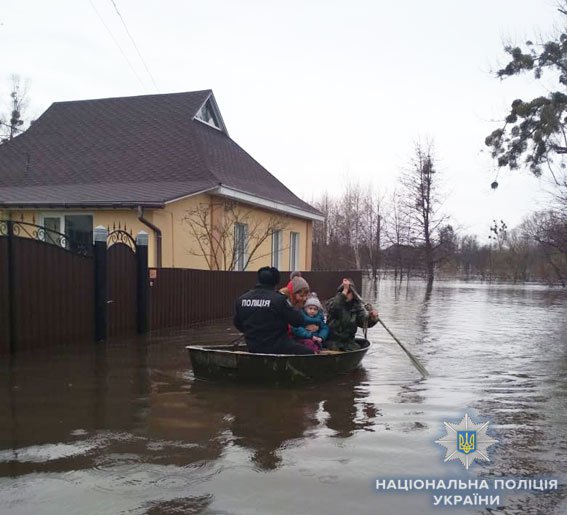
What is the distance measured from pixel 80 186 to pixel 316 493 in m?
15.8

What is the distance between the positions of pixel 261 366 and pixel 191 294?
7.20 metres

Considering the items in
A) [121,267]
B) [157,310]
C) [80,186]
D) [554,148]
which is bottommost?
[157,310]

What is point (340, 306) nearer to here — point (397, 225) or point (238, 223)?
point (238, 223)

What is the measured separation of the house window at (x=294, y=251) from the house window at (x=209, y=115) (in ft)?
17.8

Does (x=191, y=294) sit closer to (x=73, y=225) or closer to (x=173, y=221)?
(x=173, y=221)

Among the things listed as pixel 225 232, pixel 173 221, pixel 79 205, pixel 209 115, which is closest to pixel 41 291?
pixel 79 205

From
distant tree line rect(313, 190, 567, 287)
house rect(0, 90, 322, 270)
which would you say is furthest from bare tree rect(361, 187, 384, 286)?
house rect(0, 90, 322, 270)

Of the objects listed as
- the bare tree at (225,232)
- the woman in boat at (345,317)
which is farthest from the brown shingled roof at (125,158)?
the woman in boat at (345,317)

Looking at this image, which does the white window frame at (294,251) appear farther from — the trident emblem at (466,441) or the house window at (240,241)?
the trident emblem at (466,441)

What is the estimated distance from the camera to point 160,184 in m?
17.6

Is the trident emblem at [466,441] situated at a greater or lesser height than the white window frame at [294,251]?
lesser

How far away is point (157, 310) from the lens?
42.2 feet

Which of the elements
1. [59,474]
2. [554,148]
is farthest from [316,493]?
[554,148]

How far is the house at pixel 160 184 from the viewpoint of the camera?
53.4ft
